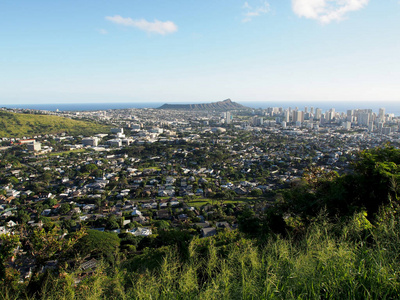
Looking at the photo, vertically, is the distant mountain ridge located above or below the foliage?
above

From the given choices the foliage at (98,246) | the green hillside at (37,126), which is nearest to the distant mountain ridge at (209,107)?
the green hillside at (37,126)

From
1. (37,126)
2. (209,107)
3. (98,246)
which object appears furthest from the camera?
(209,107)

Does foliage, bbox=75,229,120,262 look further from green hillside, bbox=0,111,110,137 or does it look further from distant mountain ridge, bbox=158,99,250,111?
distant mountain ridge, bbox=158,99,250,111

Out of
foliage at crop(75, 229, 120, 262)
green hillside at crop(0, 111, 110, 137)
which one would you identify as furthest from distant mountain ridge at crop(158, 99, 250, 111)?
foliage at crop(75, 229, 120, 262)

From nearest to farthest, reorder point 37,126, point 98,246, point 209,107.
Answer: point 98,246 → point 37,126 → point 209,107

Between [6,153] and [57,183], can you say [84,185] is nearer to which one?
[57,183]

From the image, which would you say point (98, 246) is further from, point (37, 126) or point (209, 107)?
point (209, 107)

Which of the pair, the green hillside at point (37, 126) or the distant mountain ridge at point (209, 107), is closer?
the green hillside at point (37, 126)

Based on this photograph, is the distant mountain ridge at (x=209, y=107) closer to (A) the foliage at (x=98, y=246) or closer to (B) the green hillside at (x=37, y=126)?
(B) the green hillside at (x=37, y=126)

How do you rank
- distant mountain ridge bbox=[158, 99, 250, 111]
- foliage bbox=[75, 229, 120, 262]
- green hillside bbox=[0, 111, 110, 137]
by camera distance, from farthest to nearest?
distant mountain ridge bbox=[158, 99, 250, 111], green hillside bbox=[0, 111, 110, 137], foliage bbox=[75, 229, 120, 262]

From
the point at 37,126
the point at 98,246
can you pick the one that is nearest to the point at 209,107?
the point at 37,126
